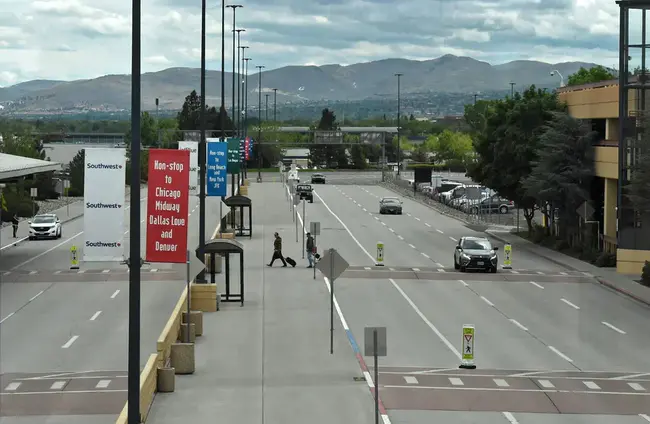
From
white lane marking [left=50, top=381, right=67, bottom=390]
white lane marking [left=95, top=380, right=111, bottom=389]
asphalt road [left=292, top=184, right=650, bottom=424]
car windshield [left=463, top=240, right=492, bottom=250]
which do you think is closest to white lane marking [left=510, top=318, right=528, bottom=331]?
asphalt road [left=292, top=184, right=650, bottom=424]

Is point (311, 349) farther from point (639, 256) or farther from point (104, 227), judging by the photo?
point (639, 256)

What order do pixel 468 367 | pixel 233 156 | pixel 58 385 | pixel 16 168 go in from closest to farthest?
pixel 58 385
pixel 468 367
pixel 16 168
pixel 233 156

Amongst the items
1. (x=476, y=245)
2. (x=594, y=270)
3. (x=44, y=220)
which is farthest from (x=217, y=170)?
(x=44, y=220)

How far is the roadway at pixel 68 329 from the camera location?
2239 centimetres

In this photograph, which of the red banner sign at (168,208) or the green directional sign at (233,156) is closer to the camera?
the red banner sign at (168,208)

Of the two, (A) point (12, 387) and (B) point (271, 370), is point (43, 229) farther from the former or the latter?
(A) point (12, 387)

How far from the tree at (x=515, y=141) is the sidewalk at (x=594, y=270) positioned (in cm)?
249

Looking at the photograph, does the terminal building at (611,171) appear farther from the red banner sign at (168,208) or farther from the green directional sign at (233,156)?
the red banner sign at (168,208)

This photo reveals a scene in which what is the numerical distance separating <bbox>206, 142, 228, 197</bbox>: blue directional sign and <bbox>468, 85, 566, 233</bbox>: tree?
1998 centimetres

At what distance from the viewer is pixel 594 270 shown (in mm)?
49688

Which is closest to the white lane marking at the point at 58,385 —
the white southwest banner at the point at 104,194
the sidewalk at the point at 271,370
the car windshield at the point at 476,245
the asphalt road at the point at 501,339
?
the sidewalk at the point at 271,370

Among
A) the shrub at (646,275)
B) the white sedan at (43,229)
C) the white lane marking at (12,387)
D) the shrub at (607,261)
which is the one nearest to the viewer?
the white lane marking at (12,387)

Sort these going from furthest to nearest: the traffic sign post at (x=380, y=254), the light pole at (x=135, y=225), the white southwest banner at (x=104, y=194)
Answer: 1. the traffic sign post at (x=380, y=254)
2. the white southwest banner at (x=104, y=194)
3. the light pole at (x=135, y=225)

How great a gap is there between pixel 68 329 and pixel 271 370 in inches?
348
